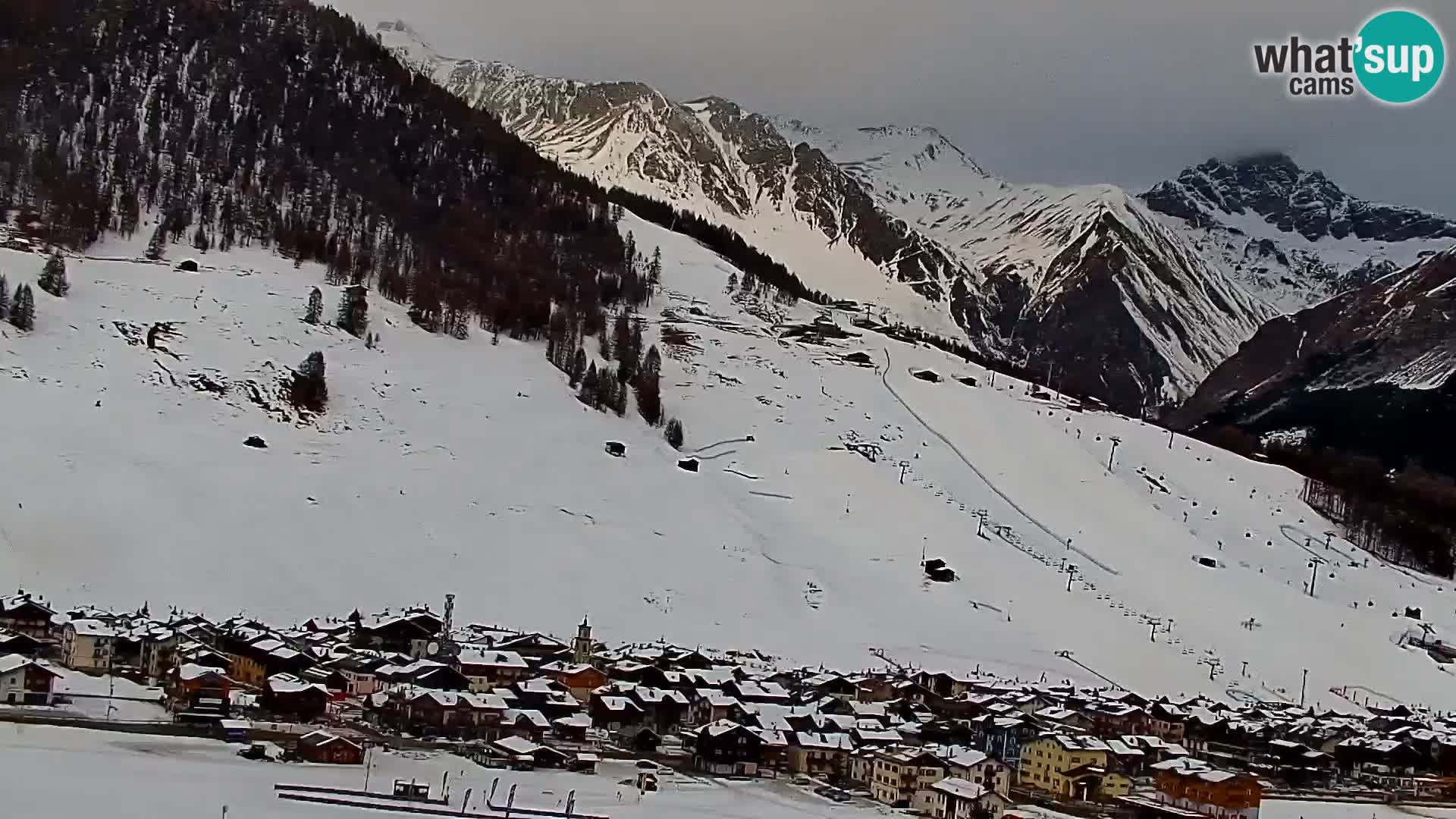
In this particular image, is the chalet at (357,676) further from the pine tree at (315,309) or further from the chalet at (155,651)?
the pine tree at (315,309)

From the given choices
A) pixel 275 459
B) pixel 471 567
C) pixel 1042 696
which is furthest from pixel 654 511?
pixel 1042 696

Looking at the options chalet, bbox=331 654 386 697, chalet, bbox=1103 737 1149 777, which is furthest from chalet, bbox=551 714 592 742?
chalet, bbox=1103 737 1149 777

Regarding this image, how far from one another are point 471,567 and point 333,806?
2721cm

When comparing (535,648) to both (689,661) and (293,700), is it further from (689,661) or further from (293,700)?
(293,700)

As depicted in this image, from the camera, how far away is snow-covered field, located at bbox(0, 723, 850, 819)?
2164cm

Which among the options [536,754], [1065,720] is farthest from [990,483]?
[536,754]

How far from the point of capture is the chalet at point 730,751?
3253cm

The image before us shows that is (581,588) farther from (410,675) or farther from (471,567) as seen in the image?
(410,675)

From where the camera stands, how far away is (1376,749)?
42.0m

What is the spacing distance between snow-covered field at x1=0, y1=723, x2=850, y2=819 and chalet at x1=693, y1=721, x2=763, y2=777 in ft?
4.70

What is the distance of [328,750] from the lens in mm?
27453

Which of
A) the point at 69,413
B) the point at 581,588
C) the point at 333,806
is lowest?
the point at 333,806

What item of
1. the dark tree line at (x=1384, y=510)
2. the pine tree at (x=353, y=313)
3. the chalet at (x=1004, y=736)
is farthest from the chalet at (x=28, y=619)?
the dark tree line at (x=1384, y=510)

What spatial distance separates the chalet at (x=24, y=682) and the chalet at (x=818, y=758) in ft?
53.0
